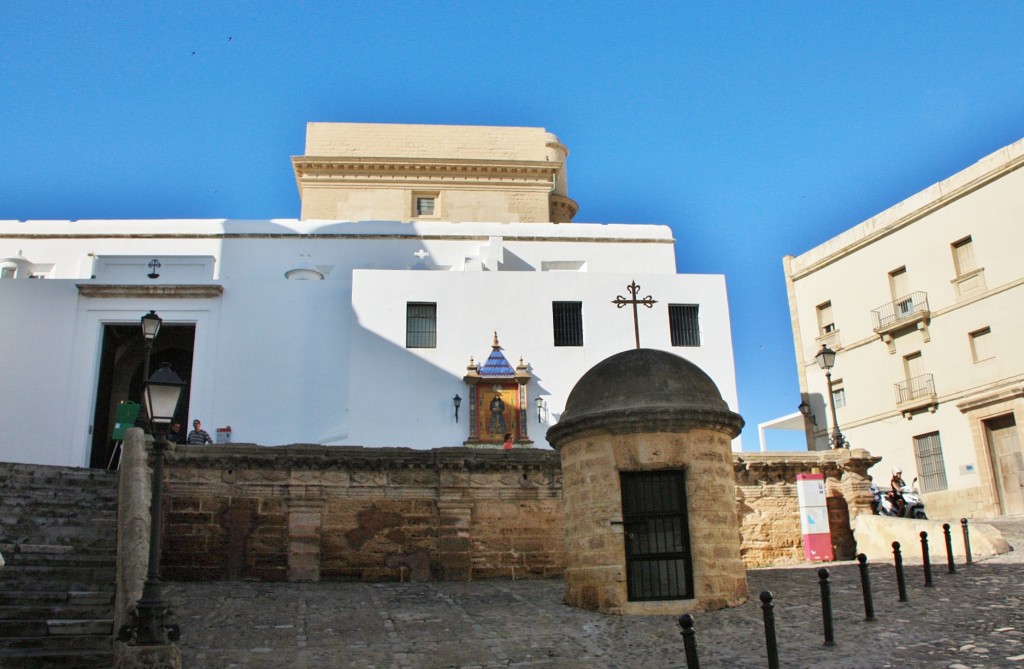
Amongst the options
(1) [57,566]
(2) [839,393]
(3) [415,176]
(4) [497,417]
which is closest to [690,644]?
(1) [57,566]

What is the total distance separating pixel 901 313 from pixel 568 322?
11.3m

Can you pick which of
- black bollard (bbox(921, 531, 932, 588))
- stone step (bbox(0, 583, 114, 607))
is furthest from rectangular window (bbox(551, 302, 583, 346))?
stone step (bbox(0, 583, 114, 607))

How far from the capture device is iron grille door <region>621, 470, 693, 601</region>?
10.6m

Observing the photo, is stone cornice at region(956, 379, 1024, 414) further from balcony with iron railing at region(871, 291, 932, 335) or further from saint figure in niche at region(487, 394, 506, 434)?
saint figure in niche at region(487, 394, 506, 434)

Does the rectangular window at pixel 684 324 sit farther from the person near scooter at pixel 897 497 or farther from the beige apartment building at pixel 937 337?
the person near scooter at pixel 897 497

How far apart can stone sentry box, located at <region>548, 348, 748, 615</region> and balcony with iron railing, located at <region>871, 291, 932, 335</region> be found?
19095 millimetres

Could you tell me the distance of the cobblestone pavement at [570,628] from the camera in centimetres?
828

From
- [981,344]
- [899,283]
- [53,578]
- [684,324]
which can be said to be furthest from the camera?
[899,283]

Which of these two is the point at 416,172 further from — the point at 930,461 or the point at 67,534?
the point at 67,534

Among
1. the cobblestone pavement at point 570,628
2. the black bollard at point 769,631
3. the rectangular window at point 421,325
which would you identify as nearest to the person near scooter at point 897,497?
the cobblestone pavement at point 570,628

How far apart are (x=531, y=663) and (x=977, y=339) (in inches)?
881

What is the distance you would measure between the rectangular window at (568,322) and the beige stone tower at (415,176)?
7654mm

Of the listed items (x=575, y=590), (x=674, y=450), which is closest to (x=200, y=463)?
(x=575, y=590)

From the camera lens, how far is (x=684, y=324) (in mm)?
25406
